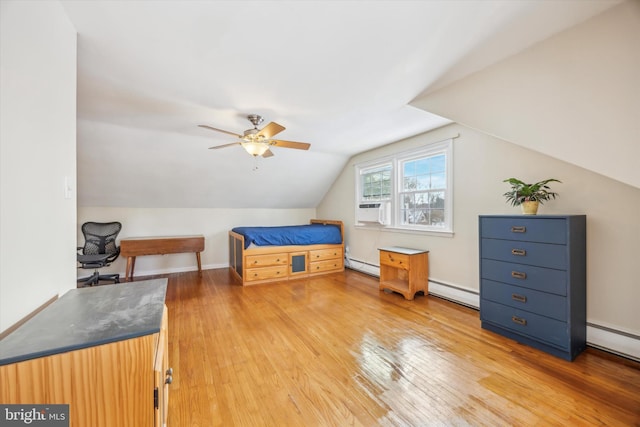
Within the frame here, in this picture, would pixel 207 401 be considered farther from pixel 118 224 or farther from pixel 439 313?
pixel 118 224

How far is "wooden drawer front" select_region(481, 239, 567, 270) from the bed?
2.73m

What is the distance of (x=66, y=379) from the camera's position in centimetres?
77

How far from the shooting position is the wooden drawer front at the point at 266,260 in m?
4.03

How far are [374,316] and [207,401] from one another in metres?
1.81

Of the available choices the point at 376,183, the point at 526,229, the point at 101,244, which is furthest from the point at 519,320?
the point at 101,244

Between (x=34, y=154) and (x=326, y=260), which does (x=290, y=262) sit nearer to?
(x=326, y=260)

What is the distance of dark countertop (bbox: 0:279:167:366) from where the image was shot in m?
0.76

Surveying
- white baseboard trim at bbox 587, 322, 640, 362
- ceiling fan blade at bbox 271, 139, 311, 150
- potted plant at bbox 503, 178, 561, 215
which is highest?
ceiling fan blade at bbox 271, 139, 311, 150

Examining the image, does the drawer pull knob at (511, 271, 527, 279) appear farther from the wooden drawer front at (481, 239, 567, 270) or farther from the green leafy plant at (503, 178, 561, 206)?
the green leafy plant at (503, 178, 561, 206)

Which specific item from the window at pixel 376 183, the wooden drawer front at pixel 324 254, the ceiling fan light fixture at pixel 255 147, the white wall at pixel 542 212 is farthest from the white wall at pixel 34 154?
the window at pixel 376 183

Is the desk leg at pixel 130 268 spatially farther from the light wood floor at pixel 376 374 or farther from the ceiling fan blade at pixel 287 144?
the ceiling fan blade at pixel 287 144

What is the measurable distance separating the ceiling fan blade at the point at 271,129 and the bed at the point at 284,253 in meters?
2.01

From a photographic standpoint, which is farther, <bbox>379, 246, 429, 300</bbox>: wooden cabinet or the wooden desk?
the wooden desk

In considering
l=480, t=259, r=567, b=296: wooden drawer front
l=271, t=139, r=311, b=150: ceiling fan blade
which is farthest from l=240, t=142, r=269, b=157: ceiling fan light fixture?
l=480, t=259, r=567, b=296: wooden drawer front
